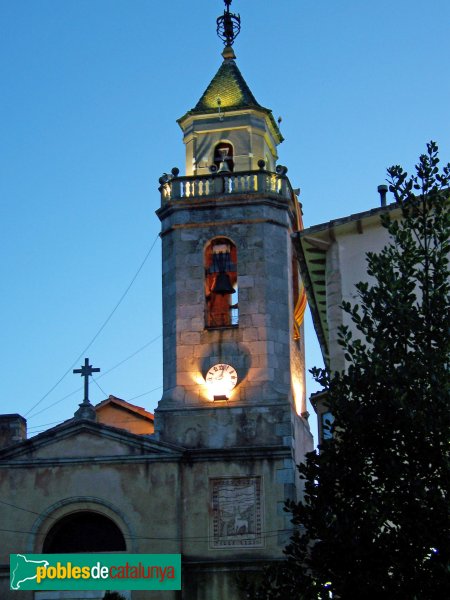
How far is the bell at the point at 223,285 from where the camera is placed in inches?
1223

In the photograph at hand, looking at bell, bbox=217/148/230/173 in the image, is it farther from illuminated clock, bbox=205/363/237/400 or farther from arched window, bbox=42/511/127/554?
arched window, bbox=42/511/127/554

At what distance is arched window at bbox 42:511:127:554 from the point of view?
3006 centimetres

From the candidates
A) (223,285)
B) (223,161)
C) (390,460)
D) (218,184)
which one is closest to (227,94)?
(223,161)

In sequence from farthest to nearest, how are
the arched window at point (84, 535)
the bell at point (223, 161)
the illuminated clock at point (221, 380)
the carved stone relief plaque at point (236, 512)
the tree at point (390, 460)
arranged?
the bell at point (223, 161)
the illuminated clock at point (221, 380)
the arched window at point (84, 535)
the carved stone relief plaque at point (236, 512)
the tree at point (390, 460)

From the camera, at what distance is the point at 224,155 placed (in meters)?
33.2

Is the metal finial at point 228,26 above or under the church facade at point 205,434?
above

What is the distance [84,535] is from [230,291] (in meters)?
6.79

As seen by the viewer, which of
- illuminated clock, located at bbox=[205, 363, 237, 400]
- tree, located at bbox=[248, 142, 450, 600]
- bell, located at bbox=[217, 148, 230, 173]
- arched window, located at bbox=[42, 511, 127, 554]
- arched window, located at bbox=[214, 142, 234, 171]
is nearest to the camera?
tree, located at bbox=[248, 142, 450, 600]

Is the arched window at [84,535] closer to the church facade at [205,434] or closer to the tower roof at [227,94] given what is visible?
the church facade at [205,434]

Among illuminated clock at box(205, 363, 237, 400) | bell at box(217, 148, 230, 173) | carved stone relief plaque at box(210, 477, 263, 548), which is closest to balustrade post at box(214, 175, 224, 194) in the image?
bell at box(217, 148, 230, 173)

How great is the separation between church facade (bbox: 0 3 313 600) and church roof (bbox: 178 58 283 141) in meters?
0.46

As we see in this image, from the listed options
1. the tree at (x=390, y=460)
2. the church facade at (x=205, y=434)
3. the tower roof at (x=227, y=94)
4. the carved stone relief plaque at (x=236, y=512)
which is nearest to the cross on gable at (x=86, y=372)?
the church facade at (x=205, y=434)

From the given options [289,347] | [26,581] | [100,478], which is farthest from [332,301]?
[26,581]

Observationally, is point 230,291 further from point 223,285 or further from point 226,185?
point 226,185
